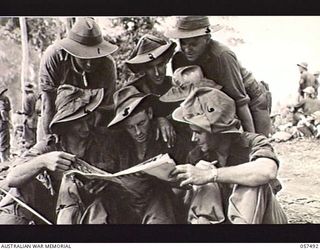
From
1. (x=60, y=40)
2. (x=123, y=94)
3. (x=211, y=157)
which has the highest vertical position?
(x=60, y=40)

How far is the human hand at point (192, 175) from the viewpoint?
2.82 m

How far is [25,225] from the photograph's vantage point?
2.87m

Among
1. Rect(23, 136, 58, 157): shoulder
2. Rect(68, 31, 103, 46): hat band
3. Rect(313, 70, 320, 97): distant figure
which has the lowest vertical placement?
Rect(23, 136, 58, 157): shoulder

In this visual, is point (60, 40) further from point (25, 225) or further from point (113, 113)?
point (25, 225)

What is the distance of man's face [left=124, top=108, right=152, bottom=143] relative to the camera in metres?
2.83

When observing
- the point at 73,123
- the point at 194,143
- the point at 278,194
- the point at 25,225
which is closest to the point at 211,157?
the point at 194,143

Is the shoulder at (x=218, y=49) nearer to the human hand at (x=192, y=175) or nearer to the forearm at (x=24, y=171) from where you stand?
the human hand at (x=192, y=175)

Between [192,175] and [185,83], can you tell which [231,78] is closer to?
[185,83]

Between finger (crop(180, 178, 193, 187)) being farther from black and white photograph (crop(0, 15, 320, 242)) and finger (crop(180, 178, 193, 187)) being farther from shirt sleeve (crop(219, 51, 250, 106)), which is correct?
shirt sleeve (crop(219, 51, 250, 106))

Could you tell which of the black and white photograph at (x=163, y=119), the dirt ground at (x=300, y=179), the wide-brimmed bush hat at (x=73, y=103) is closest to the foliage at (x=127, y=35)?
the black and white photograph at (x=163, y=119)

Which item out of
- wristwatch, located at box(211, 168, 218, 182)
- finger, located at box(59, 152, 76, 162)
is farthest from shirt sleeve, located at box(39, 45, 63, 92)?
wristwatch, located at box(211, 168, 218, 182)

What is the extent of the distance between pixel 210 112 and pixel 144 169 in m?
0.29

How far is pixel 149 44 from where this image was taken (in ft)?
9.30

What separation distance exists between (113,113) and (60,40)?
1.01 ft
